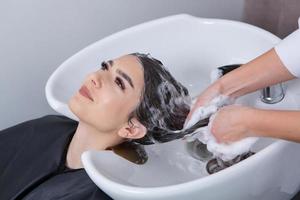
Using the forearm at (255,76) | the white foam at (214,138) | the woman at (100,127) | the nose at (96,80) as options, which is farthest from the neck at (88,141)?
the forearm at (255,76)

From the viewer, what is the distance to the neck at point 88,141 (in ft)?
4.32

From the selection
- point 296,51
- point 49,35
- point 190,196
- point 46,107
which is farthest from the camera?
point 46,107

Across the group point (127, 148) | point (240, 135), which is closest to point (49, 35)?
point (127, 148)

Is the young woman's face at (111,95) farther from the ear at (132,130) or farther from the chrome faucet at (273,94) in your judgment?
the chrome faucet at (273,94)

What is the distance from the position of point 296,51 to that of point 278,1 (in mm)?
541

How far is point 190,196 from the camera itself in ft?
3.35

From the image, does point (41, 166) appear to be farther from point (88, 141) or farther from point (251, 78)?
point (251, 78)

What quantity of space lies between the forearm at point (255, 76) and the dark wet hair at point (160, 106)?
0.43 feet

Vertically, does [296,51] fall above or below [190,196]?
above

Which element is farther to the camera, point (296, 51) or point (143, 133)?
point (143, 133)

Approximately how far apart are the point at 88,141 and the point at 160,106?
244 mm

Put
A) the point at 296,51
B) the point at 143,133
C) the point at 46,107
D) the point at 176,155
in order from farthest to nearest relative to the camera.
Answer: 1. the point at 46,107
2. the point at 176,155
3. the point at 143,133
4. the point at 296,51

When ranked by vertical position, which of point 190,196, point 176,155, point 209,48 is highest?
point 209,48

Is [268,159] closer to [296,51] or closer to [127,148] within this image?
[296,51]
